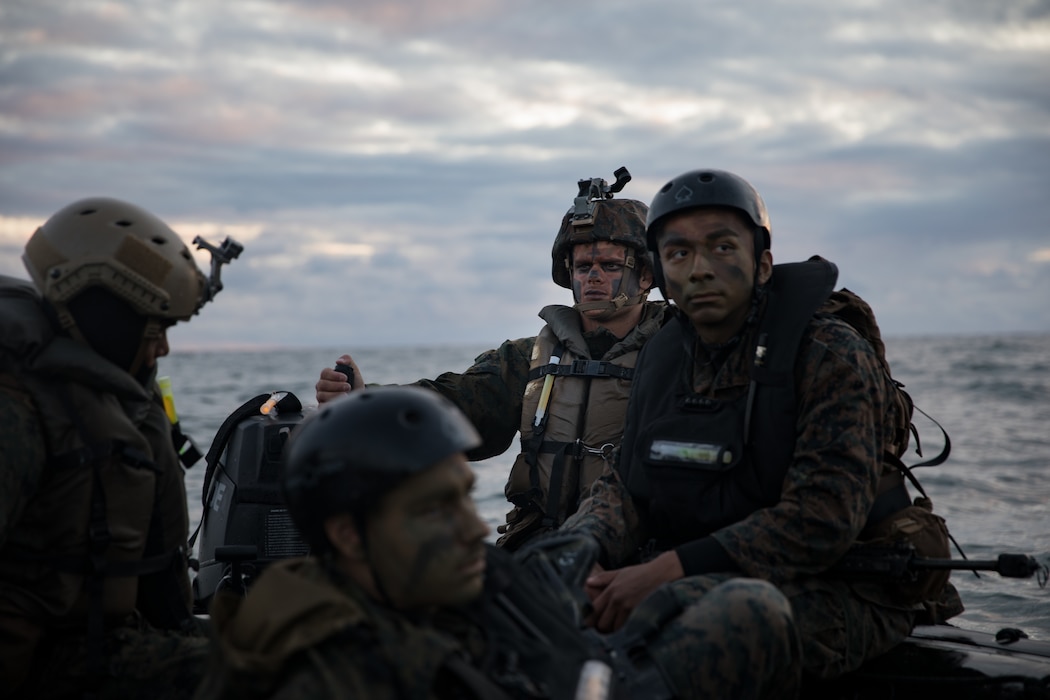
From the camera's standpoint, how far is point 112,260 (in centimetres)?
371

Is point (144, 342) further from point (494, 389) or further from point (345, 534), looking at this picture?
point (494, 389)

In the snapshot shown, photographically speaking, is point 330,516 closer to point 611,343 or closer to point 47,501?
point 47,501

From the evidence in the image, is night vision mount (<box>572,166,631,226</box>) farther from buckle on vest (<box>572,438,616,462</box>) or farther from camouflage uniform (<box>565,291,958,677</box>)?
camouflage uniform (<box>565,291,958,677</box>)

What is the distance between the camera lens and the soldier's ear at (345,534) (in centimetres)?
281

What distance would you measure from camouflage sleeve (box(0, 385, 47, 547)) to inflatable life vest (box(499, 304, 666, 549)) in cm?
295

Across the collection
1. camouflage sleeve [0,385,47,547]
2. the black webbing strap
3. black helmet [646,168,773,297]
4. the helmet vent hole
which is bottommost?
camouflage sleeve [0,385,47,547]

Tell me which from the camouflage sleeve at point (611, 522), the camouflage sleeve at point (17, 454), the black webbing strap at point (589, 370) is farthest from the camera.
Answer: the black webbing strap at point (589, 370)

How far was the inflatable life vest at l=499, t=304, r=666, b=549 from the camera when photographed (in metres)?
5.77

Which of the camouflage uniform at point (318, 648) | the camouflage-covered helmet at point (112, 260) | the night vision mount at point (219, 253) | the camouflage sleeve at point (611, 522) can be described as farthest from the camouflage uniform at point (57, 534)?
the camouflage sleeve at point (611, 522)

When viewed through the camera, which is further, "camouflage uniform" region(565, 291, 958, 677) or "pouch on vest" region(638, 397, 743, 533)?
"pouch on vest" region(638, 397, 743, 533)

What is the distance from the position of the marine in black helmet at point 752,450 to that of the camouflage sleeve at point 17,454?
6.91 ft

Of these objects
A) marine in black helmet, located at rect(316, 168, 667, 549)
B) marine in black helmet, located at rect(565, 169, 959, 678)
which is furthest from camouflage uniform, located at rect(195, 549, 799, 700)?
marine in black helmet, located at rect(316, 168, 667, 549)

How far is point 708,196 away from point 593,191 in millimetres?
2021

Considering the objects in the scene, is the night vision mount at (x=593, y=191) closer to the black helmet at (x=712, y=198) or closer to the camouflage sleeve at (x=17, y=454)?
the black helmet at (x=712, y=198)
